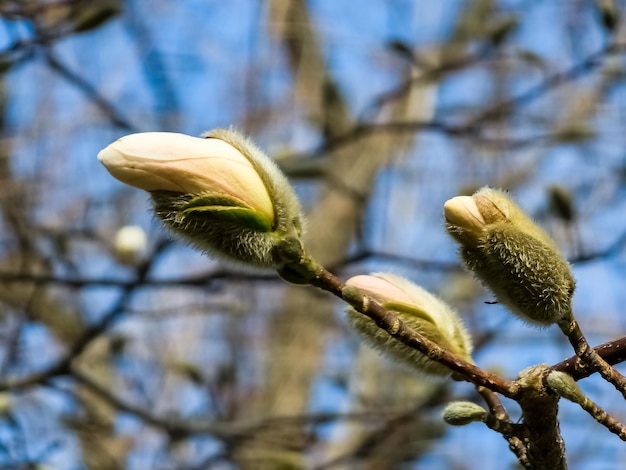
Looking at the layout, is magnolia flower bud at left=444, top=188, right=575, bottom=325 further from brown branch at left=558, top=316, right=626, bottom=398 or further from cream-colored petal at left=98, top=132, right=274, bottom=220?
cream-colored petal at left=98, top=132, right=274, bottom=220

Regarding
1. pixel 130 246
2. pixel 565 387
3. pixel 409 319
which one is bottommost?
pixel 565 387

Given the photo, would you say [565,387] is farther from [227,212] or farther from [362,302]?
[227,212]

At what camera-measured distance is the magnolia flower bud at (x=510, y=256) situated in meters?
0.97

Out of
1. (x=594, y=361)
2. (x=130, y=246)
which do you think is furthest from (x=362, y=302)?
(x=130, y=246)

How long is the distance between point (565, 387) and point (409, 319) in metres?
0.23

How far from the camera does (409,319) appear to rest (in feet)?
3.50

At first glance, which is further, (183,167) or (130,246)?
(130,246)

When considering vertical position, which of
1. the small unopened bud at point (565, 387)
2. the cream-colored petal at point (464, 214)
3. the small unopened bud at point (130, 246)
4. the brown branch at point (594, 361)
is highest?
the small unopened bud at point (130, 246)

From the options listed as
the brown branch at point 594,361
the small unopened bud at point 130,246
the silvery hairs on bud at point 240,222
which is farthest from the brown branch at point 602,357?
the small unopened bud at point 130,246

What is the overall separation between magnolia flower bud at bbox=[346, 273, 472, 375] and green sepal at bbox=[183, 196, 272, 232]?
14 centimetres

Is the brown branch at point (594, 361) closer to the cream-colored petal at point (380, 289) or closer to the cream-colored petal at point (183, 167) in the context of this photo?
the cream-colored petal at point (380, 289)

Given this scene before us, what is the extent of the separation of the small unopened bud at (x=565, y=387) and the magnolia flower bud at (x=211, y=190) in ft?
1.02

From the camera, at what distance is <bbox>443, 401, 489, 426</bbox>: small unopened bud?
101 centimetres

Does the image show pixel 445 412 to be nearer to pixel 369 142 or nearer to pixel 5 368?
pixel 5 368
